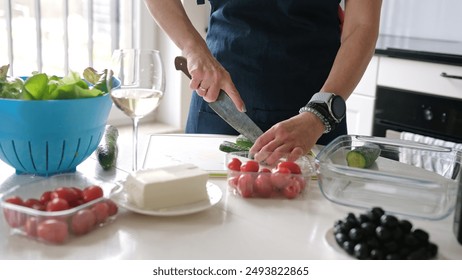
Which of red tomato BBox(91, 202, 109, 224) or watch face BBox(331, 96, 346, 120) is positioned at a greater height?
watch face BBox(331, 96, 346, 120)

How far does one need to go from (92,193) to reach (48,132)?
0.57 ft

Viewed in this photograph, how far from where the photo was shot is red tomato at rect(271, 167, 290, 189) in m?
0.87

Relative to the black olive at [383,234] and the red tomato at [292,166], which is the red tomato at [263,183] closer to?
the red tomato at [292,166]

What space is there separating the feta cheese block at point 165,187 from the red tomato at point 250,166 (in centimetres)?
10

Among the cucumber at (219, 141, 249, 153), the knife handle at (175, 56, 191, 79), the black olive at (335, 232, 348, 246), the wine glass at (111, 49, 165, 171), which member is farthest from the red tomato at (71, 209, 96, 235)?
the knife handle at (175, 56, 191, 79)

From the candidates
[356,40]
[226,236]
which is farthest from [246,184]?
[356,40]

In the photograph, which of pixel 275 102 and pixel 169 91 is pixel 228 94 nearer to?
pixel 275 102

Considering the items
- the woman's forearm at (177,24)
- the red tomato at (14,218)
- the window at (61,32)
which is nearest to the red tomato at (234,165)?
the red tomato at (14,218)

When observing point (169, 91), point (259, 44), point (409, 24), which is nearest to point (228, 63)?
point (259, 44)

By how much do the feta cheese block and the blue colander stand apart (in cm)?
16

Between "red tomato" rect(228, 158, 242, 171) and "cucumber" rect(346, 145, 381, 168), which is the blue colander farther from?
"cucumber" rect(346, 145, 381, 168)

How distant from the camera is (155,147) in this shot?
45.6 inches

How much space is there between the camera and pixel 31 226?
69 centimetres

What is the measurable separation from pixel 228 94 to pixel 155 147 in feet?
0.59
